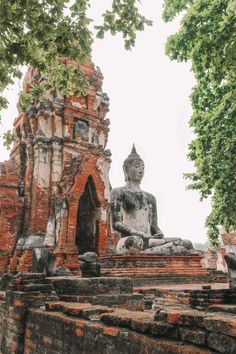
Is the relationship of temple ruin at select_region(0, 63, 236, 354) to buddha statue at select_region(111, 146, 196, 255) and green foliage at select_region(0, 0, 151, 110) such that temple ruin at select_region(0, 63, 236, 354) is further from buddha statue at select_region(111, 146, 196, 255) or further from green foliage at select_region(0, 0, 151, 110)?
green foliage at select_region(0, 0, 151, 110)

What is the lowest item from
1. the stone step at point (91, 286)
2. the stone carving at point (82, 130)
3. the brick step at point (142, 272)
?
the stone step at point (91, 286)

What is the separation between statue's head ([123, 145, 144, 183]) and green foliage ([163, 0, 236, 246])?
6.39ft

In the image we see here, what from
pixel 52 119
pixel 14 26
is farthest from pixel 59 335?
pixel 52 119

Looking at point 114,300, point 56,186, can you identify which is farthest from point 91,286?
point 56,186

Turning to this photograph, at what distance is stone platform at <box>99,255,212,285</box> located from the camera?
24.5 ft

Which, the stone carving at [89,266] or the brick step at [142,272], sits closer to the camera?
the stone carving at [89,266]

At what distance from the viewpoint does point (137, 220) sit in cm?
943

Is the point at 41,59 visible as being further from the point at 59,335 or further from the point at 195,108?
the point at 195,108

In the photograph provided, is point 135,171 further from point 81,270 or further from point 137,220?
point 81,270

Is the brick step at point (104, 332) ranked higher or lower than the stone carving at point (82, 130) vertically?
lower

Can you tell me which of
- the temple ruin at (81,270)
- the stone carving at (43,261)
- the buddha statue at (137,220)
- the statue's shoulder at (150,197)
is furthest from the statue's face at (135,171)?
the stone carving at (43,261)

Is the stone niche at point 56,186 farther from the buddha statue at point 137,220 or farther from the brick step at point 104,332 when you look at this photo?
the brick step at point 104,332

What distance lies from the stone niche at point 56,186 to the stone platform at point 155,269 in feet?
14.2

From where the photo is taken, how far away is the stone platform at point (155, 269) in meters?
7.45
